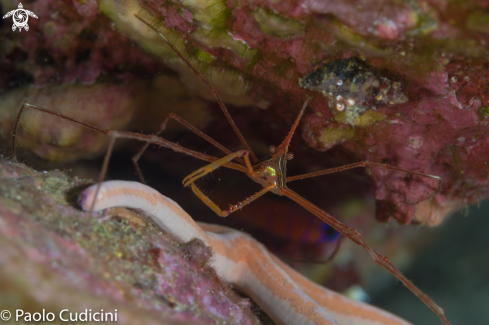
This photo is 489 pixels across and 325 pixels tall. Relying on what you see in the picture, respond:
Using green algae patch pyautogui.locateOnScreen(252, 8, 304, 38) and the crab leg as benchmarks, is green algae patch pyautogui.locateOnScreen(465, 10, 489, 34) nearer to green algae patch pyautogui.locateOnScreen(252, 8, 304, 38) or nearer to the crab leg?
green algae patch pyautogui.locateOnScreen(252, 8, 304, 38)

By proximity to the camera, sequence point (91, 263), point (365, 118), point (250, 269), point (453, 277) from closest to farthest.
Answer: point (91, 263)
point (365, 118)
point (250, 269)
point (453, 277)

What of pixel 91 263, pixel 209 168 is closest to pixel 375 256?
pixel 209 168

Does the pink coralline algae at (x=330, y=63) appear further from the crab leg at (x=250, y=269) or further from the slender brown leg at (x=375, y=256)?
the crab leg at (x=250, y=269)

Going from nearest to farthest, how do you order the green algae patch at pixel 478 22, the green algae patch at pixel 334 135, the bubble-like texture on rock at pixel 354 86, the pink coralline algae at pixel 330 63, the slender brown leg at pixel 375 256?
the green algae patch at pixel 478 22 → the pink coralline algae at pixel 330 63 → the bubble-like texture on rock at pixel 354 86 → the slender brown leg at pixel 375 256 → the green algae patch at pixel 334 135

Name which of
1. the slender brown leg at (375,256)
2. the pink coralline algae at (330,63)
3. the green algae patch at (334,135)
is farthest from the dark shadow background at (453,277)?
the green algae patch at (334,135)

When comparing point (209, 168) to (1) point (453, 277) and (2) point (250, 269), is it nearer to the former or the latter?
(2) point (250, 269)

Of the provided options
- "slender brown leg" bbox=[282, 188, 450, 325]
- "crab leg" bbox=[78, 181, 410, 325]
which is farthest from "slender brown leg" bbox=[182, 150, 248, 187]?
"slender brown leg" bbox=[282, 188, 450, 325]

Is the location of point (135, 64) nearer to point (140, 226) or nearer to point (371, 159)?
point (140, 226)
